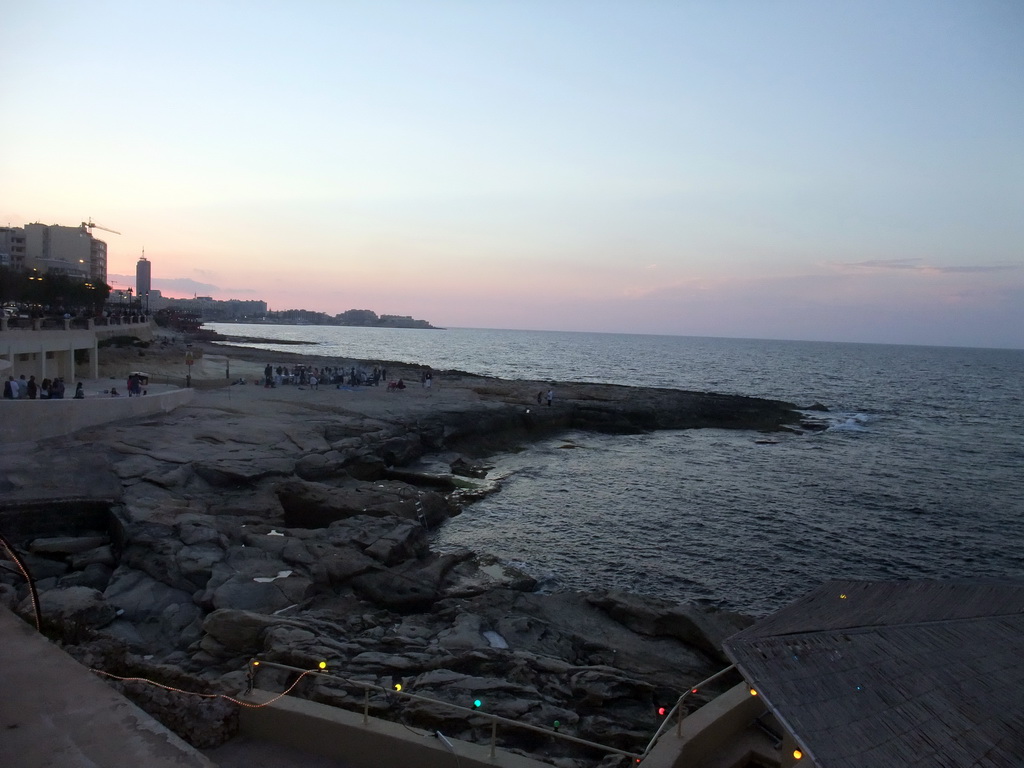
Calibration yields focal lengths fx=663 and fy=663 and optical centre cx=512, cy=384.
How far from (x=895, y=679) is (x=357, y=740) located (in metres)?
5.21

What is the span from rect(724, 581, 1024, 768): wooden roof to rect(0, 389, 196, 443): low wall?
67.2 feet

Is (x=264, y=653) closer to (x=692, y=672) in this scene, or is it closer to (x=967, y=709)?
(x=692, y=672)

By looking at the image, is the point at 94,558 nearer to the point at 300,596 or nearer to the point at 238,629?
the point at 300,596

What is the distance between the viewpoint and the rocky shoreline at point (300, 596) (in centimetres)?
900

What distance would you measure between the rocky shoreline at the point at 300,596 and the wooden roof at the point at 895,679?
8.34ft

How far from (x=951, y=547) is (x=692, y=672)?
15043 mm

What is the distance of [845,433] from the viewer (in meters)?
46.3

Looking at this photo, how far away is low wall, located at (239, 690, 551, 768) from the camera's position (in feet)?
21.1

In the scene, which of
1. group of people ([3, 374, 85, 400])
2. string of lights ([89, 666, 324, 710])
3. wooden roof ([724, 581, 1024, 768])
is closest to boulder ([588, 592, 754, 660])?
wooden roof ([724, 581, 1024, 768])

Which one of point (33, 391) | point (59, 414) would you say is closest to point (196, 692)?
point (59, 414)

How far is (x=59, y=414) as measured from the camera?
20.0 m

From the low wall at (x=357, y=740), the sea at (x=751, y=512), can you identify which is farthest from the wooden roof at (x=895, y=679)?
the sea at (x=751, y=512)

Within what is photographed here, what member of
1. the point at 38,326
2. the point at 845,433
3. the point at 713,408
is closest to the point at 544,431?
the point at 713,408

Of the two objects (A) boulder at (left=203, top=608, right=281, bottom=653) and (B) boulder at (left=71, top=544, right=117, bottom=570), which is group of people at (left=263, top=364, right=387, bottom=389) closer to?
(B) boulder at (left=71, top=544, right=117, bottom=570)
